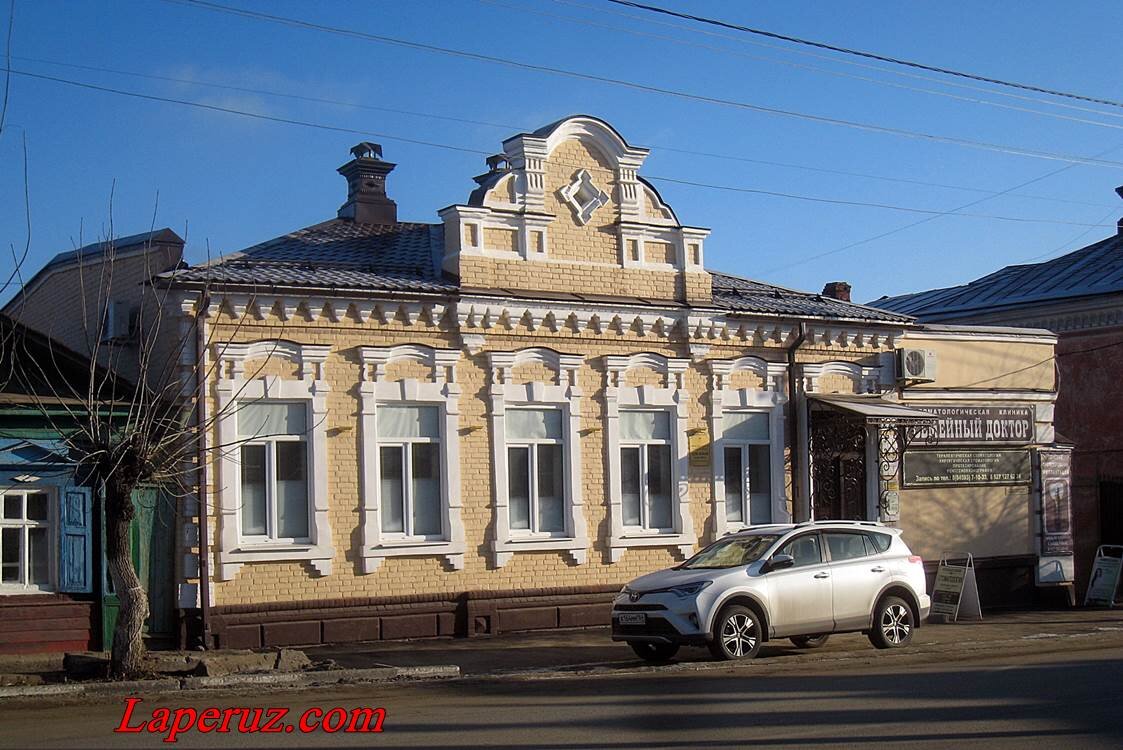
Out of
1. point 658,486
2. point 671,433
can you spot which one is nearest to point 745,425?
point 671,433

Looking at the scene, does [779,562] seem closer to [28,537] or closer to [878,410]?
[878,410]

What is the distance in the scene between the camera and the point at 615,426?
66.5 feet

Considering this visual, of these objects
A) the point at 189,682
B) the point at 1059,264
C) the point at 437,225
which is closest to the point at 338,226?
the point at 437,225

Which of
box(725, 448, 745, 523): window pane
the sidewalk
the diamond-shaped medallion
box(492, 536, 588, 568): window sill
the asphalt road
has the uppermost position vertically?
the diamond-shaped medallion

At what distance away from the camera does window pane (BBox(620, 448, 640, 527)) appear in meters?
20.6

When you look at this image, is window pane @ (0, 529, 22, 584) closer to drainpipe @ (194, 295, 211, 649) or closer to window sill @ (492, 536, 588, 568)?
drainpipe @ (194, 295, 211, 649)

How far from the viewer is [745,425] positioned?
71.1 feet

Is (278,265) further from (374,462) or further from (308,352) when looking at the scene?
(374,462)

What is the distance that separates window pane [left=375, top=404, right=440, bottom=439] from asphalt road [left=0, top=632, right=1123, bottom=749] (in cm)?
487

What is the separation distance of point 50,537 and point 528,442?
6.62 meters

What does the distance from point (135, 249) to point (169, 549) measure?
14.9 ft

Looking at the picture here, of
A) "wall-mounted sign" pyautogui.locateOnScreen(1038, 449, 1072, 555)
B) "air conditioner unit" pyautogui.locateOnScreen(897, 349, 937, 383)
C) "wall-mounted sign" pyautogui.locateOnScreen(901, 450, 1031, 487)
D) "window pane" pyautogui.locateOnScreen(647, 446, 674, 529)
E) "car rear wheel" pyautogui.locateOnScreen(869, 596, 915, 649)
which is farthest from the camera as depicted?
"wall-mounted sign" pyautogui.locateOnScreen(1038, 449, 1072, 555)

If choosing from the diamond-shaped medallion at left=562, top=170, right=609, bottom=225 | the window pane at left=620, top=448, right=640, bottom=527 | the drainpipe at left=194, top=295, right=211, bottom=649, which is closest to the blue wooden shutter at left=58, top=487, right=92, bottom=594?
the drainpipe at left=194, top=295, right=211, bottom=649

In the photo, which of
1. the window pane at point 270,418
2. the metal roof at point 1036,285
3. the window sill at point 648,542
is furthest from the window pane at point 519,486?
the metal roof at point 1036,285
